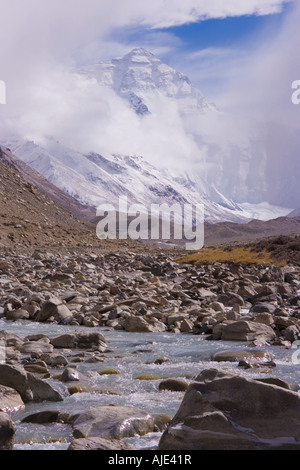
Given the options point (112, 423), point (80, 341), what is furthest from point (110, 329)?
point (112, 423)

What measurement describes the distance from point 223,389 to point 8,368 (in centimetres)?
286

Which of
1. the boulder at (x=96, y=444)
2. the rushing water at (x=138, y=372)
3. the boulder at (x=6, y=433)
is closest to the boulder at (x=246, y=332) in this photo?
the rushing water at (x=138, y=372)

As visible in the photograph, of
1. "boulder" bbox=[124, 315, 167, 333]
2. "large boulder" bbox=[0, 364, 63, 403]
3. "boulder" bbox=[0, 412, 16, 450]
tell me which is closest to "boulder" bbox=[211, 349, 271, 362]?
"boulder" bbox=[124, 315, 167, 333]

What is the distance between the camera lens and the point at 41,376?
8.51 m

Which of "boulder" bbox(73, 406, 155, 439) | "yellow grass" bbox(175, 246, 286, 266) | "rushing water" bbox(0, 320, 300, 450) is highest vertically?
"yellow grass" bbox(175, 246, 286, 266)

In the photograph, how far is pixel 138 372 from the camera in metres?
9.16

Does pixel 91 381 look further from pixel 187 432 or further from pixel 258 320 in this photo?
pixel 258 320

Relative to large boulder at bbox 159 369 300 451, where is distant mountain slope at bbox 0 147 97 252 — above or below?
above

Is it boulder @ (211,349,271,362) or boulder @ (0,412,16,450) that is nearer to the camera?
boulder @ (0,412,16,450)

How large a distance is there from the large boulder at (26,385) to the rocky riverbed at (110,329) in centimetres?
1

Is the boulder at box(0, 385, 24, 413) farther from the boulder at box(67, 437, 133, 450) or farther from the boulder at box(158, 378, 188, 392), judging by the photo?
the boulder at box(158, 378, 188, 392)

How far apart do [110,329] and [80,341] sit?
258 cm

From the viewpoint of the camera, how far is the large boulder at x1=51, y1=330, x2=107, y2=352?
10.9 m

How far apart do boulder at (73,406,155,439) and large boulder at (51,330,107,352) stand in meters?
4.47
